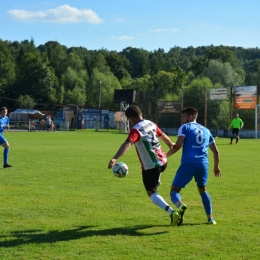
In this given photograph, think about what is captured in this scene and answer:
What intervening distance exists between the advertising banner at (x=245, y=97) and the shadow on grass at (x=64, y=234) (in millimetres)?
37885

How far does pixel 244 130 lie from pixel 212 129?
4081mm

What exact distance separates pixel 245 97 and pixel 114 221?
38101 mm

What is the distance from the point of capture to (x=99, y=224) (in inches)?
293

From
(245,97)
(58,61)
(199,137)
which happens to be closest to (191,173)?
(199,137)

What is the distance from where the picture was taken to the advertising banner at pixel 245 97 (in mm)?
43188

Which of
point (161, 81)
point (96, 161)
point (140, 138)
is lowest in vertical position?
point (96, 161)

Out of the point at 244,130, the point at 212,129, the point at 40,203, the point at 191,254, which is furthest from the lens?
the point at 212,129

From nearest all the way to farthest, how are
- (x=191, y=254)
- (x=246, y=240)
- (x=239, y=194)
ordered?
(x=191, y=254) → (x=246, y=240) → (x=239, y=194)

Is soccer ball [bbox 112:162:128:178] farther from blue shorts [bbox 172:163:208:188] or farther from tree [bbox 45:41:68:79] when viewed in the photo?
tree [bbox 45:41:68:79]

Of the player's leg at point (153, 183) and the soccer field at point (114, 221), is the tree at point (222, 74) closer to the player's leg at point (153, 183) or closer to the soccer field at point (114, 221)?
the soccer field at point (114, 221)

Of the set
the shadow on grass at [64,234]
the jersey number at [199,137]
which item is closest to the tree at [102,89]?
the jersey number at [199,137]

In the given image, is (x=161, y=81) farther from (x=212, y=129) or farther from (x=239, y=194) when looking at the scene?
(x=239, y=194)

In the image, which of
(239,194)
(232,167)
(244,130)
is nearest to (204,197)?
(239,194)

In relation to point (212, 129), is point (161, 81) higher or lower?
higher
